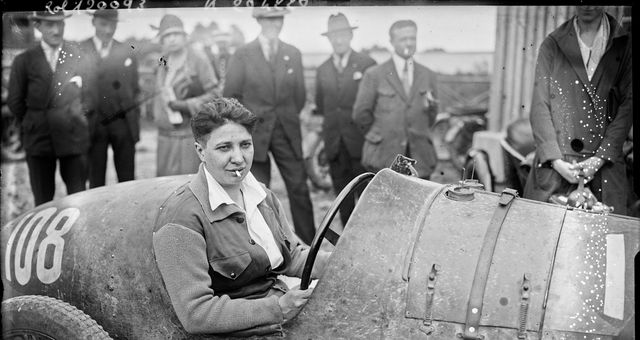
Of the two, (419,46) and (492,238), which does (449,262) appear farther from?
(419,46)

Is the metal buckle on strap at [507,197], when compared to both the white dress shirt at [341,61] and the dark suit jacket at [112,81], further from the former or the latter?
the dark suit jacket at [112,81]

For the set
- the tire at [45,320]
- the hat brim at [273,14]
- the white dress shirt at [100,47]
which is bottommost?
the tire at [45,320]

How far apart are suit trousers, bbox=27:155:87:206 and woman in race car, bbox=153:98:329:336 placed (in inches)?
67.4

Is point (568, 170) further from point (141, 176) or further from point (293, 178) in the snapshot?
point (141, 176)

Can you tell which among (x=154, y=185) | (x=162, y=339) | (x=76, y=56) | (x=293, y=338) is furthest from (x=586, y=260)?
(x=76, y=56)

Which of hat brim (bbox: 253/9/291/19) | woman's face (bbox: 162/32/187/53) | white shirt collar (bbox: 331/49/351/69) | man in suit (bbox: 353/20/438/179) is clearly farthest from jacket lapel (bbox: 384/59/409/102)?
woman's face (bbox: 162/32/187/53)

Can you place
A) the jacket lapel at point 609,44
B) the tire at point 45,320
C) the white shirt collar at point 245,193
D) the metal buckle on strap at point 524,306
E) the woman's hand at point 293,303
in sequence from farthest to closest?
1. the jacket lapel at point 609,44
2. the tire at point 45,320
3. the white shirt collar at point 245,193
4. the woman's hand at point 293,303
5. the metal buckle on strap at point 524,306

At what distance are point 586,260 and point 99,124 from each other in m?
3.15

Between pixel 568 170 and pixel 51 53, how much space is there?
314cm

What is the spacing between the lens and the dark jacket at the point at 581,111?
385cm

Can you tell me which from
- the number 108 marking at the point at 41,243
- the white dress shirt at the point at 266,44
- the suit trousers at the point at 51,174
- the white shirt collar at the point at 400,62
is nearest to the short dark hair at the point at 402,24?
the white shirt collar at the point at 400,62

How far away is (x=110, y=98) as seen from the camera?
4.30m

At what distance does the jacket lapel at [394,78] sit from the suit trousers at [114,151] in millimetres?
1734

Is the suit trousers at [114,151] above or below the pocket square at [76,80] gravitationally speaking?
below
